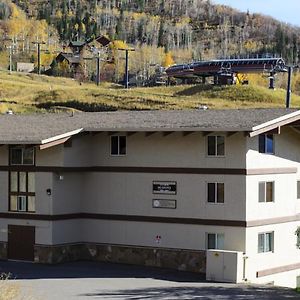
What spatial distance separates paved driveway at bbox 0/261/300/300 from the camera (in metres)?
27.6

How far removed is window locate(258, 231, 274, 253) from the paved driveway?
2789mm

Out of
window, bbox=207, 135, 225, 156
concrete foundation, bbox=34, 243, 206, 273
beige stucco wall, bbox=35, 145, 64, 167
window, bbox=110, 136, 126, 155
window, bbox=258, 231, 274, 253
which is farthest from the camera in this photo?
window, bbox=110, 136, 126, 155

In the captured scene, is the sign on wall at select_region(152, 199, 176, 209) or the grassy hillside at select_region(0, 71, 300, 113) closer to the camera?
the sign on wall at select_region(152, 199, 176, 209)

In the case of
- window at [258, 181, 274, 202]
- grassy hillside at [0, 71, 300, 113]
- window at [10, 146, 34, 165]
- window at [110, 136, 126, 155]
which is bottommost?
window at [258, 181, 274, 202]

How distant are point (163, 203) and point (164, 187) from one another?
2.08ft

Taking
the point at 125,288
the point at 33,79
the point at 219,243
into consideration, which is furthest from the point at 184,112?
the point at 33,79

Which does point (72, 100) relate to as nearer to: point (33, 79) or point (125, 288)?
point (33, 79)

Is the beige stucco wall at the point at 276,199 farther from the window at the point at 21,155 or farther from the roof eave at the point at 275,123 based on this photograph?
the window at the point at 21,155

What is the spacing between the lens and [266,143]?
110ft

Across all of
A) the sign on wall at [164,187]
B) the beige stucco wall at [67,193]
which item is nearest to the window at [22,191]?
the beige stucco wall at [67,193]

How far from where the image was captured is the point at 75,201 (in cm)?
3547

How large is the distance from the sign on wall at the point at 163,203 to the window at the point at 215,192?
5.12ft

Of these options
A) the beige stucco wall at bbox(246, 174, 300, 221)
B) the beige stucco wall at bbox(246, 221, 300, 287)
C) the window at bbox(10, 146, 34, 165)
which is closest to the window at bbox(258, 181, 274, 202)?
the beige stucco wall at bbox(246, 174, 300, 221)

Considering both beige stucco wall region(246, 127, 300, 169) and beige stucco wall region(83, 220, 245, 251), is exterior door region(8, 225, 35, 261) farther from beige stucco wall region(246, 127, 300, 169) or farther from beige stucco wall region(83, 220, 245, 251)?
beige stucco wall region(246, 127, 300, 169)
